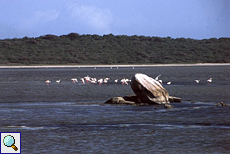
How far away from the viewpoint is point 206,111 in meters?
26.6

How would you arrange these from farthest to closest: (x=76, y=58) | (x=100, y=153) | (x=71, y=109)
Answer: (x=76, y=58)
(x=71, y=109)
(x=100, y=153)

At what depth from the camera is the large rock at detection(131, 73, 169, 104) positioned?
29.1 meters

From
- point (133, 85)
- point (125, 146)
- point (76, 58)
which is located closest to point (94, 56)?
point (76, 58)

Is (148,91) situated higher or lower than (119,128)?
higher

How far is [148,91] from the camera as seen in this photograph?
95.7 ft

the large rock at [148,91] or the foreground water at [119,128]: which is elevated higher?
the large rock at [148,91]

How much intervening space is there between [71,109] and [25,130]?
802cm

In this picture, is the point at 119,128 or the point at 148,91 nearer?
the point at 119,128

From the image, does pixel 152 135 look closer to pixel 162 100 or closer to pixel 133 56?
pixel 162 100

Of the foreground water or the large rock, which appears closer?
the foreground water

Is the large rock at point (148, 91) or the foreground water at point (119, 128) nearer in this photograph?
the foreground water at point (119, 128)

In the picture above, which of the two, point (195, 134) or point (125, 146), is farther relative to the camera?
point (195, 134)

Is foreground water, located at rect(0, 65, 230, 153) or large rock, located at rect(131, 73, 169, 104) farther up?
large rock, located at rect(131, 73, 169, 104)

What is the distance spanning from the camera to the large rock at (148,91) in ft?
95.6
